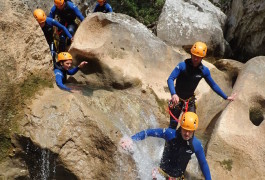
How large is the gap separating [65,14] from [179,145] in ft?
19.8

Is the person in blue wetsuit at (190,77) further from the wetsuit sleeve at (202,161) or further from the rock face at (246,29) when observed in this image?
the rock face at (246,29)

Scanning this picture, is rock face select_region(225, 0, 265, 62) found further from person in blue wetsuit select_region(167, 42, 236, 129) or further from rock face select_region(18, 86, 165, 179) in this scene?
rock face select_region(18, 86, 165, 179)

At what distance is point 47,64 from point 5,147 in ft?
5.24

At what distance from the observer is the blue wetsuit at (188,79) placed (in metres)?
5.84

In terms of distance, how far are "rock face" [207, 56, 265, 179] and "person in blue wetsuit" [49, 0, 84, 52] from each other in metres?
4.89

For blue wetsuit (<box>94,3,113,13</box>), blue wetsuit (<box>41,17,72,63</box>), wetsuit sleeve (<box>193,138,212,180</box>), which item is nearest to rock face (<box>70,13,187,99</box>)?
blue wetsuit (<box>41,17,72,63</box>)

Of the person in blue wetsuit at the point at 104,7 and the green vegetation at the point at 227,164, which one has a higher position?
the person in blue wetsuit at the point at 104,7

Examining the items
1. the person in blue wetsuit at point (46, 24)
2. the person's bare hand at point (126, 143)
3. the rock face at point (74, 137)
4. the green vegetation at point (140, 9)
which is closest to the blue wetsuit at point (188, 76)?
the person's bare hand at point (126, 143)

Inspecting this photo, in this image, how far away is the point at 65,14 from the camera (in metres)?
9.16

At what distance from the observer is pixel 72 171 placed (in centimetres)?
496

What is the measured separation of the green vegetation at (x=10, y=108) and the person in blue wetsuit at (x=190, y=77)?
251 cm

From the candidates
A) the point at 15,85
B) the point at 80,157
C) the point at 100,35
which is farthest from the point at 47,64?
the point at 100,35

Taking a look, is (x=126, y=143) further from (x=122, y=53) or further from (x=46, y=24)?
(x=46, y=24)

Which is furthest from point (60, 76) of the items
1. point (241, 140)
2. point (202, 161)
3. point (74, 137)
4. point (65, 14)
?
point (241, 140)
